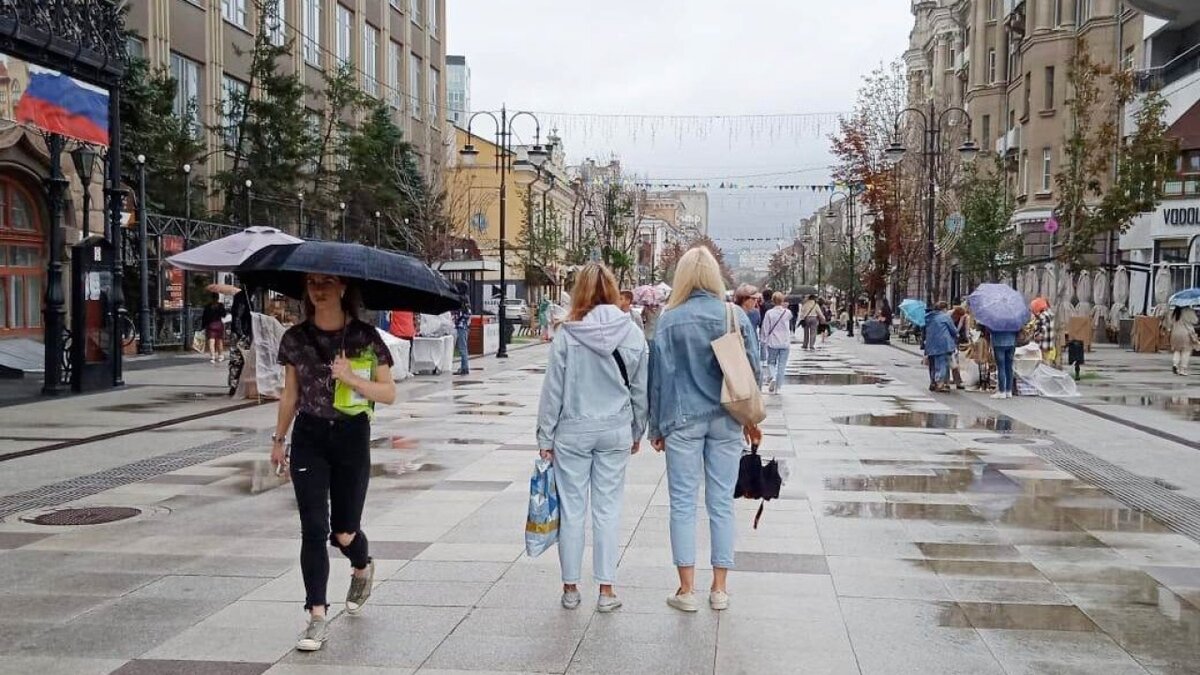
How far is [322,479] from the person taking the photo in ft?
16.8

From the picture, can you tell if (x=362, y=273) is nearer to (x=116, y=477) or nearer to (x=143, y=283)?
(x=116, y=477)

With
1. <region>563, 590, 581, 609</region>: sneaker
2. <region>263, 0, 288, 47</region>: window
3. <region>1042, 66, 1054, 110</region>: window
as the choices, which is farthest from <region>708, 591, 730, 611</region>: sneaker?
<region>1042, 66, 1054, 110</region>: window

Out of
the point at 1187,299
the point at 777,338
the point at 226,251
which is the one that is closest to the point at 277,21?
the point at 226,251

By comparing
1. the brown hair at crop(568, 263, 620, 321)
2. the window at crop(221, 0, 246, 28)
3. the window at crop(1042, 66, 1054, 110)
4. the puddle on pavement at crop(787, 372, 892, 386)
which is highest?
the window at crop(221, 0, 246, 28)

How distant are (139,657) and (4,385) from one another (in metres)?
16.4

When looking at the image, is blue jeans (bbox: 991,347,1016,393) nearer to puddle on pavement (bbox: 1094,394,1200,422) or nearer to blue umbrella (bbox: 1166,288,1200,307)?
puddle on pavement (bbox: 1094,394,1200,422)

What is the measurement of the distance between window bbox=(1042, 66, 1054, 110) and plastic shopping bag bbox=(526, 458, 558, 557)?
41758mm

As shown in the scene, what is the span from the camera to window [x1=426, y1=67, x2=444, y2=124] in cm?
5709

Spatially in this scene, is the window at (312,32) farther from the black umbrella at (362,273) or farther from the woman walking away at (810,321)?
the black umbrella at (362,273)

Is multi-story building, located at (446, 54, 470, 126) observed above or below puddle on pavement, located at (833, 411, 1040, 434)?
above

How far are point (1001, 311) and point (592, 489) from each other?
44.2 ft

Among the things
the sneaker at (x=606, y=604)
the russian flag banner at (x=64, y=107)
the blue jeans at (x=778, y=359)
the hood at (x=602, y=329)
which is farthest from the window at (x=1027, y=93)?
the sneaker at (x=606, y=604)

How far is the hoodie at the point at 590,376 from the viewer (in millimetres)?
5699

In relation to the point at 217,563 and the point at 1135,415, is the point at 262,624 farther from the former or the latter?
the point at 1135,415
